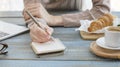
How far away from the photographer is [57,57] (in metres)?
0.73

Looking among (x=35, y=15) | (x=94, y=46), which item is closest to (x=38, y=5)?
(x=35, y=15)

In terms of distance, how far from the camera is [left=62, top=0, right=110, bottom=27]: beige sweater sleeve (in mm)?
987

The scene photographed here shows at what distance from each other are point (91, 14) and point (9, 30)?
0.31 m

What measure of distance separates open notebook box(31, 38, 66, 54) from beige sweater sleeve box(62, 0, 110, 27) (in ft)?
0.65

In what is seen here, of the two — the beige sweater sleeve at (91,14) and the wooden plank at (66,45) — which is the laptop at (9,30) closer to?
the wooden plank at (66,45)

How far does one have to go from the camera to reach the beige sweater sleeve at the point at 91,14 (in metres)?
0.99

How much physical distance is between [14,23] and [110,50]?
0.45 metres

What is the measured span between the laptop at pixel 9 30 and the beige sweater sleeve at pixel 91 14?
17cm

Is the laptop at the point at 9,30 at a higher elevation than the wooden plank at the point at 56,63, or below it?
higher

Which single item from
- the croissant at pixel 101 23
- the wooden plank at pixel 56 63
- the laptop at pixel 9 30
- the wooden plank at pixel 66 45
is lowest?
the wooden plank at pixel 56 63

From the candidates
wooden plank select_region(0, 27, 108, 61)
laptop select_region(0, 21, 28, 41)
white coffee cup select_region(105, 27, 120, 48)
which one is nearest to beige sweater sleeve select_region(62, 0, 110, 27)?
wooden plank select_region(0, 27, 108, 61)

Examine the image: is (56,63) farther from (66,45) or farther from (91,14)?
(91,14)

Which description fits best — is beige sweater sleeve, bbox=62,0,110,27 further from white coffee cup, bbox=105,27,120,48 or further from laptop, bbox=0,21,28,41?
white coffee cup, bbox=105,27,120,48

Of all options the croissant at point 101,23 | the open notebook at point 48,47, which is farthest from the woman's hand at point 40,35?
the croissant at point 101,23
